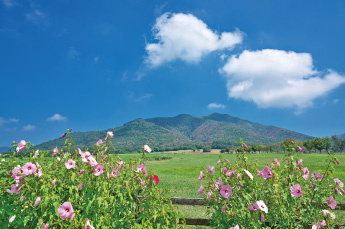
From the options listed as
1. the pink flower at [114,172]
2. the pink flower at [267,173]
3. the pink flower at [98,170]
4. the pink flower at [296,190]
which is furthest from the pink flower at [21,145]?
the pink flower at [296,190]

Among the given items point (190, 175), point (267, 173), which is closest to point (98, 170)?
point (267, 173)

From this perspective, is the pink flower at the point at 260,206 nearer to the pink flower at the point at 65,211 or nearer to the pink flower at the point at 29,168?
the pink flower at the point at 65,211

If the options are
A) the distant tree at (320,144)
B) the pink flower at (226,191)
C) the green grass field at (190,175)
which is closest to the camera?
the pink flower at (226,191)

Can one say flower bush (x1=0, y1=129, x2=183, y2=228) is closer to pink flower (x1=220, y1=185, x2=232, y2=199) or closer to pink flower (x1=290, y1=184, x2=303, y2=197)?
pink flower (x1=220, y1=185, x2=232, y2=199)

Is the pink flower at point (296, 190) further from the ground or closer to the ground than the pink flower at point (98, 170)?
closer to the ground

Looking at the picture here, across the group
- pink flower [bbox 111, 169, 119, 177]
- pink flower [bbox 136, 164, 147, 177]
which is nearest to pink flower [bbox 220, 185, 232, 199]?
pink flower [bbox 136, 164, 147, 177]

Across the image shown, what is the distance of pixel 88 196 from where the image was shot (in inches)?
131

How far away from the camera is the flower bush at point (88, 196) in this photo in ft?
10.5

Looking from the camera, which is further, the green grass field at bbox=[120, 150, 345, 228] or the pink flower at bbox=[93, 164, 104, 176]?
the green grass field at bbox=[120, 150, 345, 228]

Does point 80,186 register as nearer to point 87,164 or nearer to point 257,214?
point 87,164

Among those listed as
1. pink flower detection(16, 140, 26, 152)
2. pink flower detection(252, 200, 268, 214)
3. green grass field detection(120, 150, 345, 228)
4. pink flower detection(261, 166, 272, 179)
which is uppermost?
pink flower detection(16, 140, 26, 152)

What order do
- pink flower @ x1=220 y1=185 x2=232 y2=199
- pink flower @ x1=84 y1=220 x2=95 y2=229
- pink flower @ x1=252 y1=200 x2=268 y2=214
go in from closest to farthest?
pink flower @ x1=84 y1=220 x2=95 y2=229
pink flower @ x1=252 y1=200 x2=268 y2=214
pink flower @ x1=220 y1=185 x2=232 y2=199

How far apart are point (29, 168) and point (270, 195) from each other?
3.56 metres

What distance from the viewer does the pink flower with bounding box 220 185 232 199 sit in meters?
3.28
